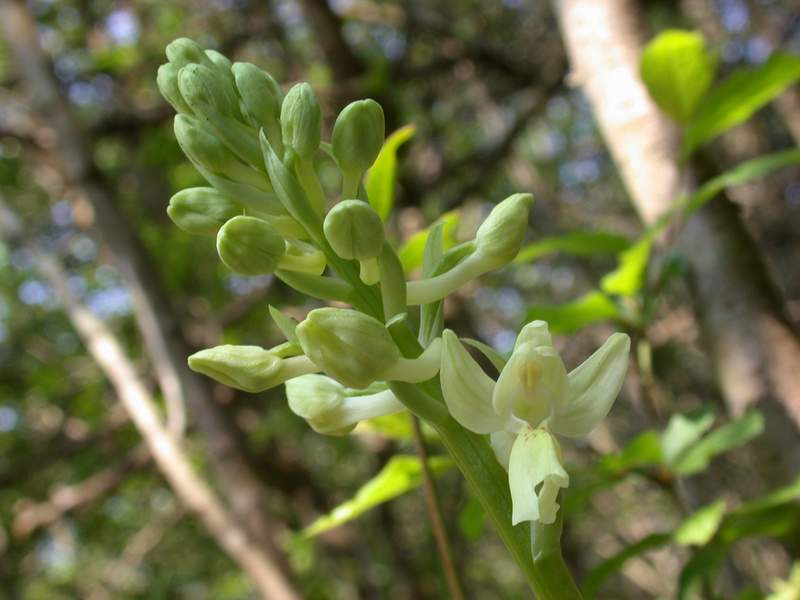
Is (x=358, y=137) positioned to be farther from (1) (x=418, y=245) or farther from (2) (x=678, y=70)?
(2) (x=678, y=70)

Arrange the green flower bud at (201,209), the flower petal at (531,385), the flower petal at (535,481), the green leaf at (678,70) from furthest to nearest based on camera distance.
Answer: the green leaf at (678,70) < the green flower bud at (201,209) < the flower petal at (531,385) < the flower petal at (535,481)

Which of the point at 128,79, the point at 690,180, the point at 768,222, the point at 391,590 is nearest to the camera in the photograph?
the point at 690,180

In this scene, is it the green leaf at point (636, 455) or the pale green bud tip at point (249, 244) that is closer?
the pale green bud tip at point (249, 244)

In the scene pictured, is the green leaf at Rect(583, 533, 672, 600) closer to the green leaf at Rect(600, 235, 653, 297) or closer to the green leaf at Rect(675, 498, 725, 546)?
the green leaf at Rect(675, 498, 725, 546)

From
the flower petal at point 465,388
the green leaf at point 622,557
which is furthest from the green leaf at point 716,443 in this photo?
the flower petal at point 465,388

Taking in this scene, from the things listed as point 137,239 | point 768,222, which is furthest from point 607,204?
point 137,239

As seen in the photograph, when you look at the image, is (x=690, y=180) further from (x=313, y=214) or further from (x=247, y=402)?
(x=247, y=402)

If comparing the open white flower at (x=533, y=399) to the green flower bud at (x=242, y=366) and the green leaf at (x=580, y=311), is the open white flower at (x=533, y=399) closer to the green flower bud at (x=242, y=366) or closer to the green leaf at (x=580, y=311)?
the green flower bud at (x=242, y=366)
